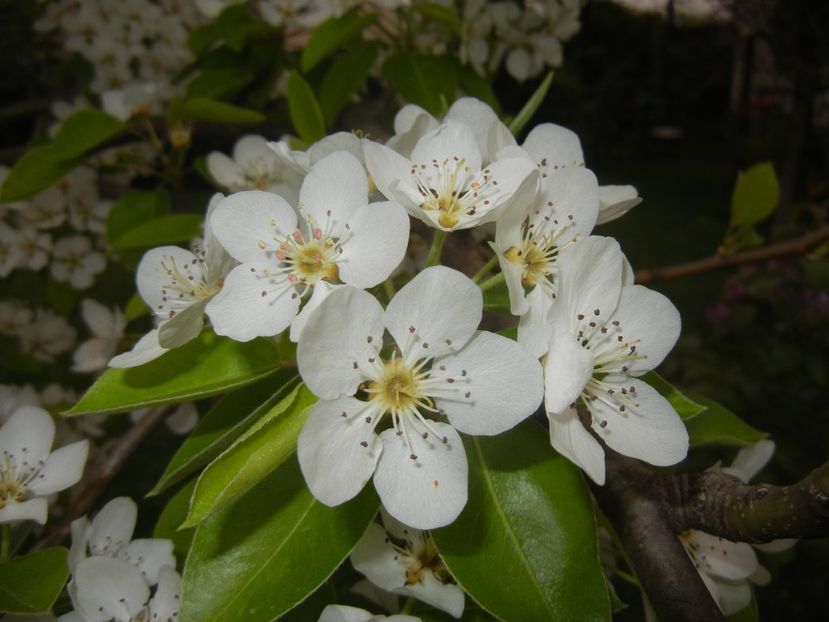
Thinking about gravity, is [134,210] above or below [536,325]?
below

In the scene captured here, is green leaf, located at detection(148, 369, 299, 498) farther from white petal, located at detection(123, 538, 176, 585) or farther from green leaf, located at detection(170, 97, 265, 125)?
green leaf, located at detection(170, 97, 265, 125)

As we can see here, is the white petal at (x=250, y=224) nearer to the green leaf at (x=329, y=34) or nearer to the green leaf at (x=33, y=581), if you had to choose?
the green leaf at (x=33, y=581)

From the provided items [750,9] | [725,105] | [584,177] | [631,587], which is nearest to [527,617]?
[584,177]

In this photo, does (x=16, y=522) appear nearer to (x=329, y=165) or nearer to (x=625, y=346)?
(x=329, y=165)

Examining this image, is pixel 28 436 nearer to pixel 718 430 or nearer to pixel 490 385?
pixel 490 385

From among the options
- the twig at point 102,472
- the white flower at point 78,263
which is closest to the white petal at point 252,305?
the twig at point 102,472

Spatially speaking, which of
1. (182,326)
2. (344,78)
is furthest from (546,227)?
(344,78)

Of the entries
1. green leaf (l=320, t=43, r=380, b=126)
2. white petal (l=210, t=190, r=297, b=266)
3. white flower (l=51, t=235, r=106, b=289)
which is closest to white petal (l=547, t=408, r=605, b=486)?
white petal (l=210, t=190, r=297, b=266)
